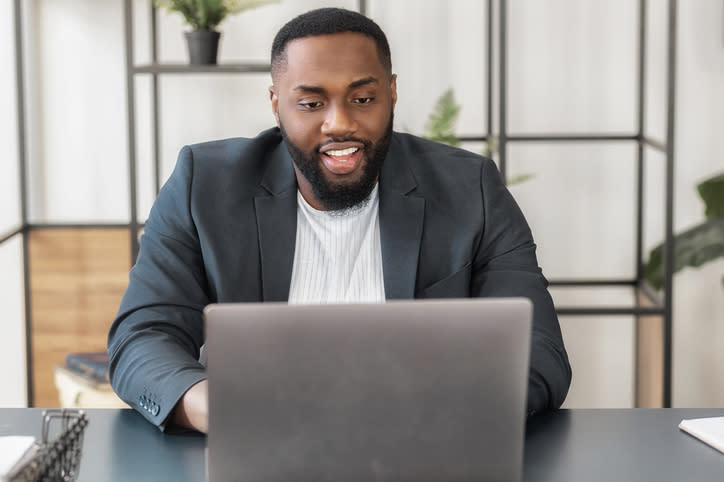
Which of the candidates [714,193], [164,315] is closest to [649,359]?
[714,193]

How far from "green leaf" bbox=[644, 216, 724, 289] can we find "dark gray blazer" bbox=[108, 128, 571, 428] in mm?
1486

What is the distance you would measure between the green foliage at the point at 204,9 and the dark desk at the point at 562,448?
1.89 m

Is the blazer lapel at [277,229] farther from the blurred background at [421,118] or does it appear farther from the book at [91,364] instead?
the blurred background at [421,118]

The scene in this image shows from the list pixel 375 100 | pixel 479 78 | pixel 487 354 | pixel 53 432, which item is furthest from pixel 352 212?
pixel 479 78

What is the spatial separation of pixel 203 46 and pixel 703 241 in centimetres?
176

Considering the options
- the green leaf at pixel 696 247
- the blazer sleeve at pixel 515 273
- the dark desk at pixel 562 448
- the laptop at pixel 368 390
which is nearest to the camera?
the laptop at pixel 368 390

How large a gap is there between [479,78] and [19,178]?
1688 mm

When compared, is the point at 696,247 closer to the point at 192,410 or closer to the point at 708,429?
the point at 708,429

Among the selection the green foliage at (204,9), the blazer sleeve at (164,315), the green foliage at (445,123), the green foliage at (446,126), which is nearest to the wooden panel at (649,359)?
the green foliage at (446,126)

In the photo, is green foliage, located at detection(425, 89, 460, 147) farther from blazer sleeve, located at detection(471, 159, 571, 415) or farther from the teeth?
the teeth

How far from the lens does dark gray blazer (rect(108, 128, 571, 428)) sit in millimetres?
1643

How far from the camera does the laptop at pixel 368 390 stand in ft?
2.99

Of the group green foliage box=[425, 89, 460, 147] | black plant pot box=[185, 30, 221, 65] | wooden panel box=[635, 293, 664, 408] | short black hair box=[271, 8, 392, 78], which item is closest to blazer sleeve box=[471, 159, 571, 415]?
short black hair box=[271, 8, 392, 78]

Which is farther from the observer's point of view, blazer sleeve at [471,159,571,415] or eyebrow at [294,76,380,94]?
eyebrow at [294,76,380,94]
